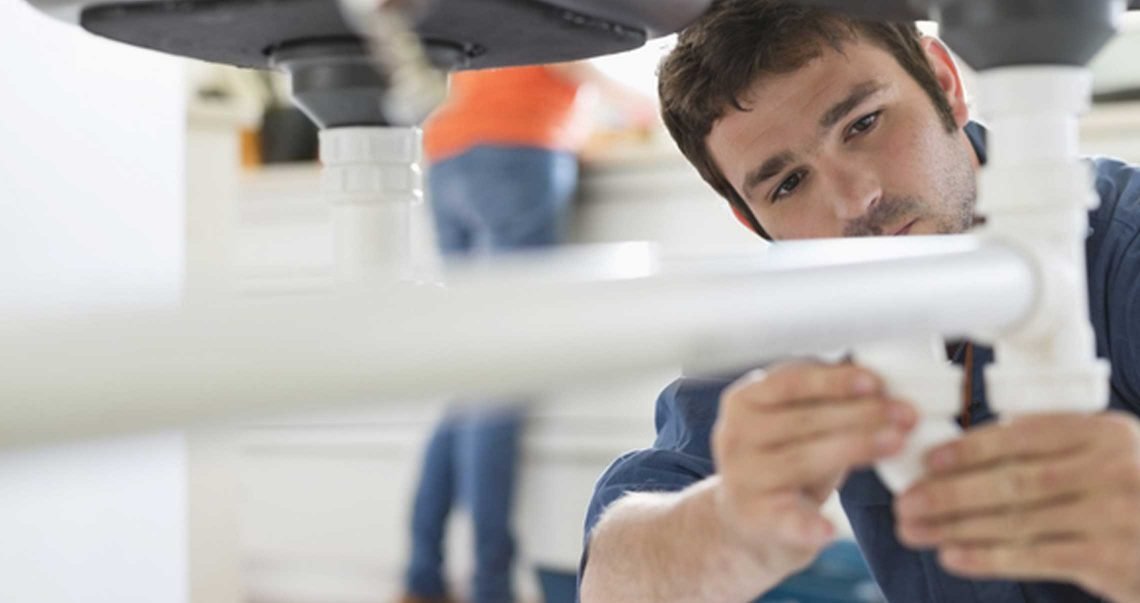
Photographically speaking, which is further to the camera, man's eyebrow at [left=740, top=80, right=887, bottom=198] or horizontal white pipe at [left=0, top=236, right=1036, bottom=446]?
man's eyebrow at [left=740, top=80, right=887, bottom=198]

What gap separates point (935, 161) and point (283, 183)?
219cm

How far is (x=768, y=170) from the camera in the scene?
1.06 meters

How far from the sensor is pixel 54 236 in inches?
53.4

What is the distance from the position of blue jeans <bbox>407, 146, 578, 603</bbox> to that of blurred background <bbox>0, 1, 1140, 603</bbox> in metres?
0.08

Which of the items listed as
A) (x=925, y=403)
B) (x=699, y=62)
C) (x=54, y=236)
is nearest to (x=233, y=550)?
(x=54, y=236)

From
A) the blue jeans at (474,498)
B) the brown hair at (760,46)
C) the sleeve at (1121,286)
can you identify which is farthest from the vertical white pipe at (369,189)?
the blue jeans at (474,498)

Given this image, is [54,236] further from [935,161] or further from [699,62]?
[935,161]

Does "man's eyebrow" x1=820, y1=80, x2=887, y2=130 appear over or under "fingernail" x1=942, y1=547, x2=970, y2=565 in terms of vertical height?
over

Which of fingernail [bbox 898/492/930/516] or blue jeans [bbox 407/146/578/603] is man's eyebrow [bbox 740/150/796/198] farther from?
blue jeans [bbox 407/146/578/603]

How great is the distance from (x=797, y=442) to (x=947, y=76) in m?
0.66

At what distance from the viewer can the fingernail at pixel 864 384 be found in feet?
1.55

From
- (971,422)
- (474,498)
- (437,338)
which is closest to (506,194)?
(474,498)

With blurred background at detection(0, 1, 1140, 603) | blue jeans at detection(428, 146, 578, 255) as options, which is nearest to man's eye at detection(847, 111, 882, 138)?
blurred background at detection(0, 1, 1140, 603)

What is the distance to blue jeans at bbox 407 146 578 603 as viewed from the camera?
7.45 ft
